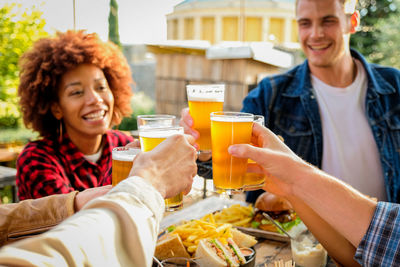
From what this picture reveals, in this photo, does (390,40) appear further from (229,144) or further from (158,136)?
(158,136)

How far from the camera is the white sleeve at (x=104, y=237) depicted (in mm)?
787

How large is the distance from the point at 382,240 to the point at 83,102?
7.37 feet

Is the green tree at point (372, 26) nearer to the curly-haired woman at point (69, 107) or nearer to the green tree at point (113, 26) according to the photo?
the green tree at point (113, 26)

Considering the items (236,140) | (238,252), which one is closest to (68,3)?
→ (236,140)

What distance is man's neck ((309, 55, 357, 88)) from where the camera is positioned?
11.8ft

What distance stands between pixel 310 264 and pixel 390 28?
1460 centimetres

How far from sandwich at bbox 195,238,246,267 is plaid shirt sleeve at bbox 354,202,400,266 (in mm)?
535

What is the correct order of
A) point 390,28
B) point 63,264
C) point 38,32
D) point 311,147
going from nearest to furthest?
point 63,264
point 311,147
point 38,32
point 390,28

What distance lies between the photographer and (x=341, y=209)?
1.64m

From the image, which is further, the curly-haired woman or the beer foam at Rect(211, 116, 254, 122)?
the curly-haired woman

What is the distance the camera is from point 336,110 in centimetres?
353

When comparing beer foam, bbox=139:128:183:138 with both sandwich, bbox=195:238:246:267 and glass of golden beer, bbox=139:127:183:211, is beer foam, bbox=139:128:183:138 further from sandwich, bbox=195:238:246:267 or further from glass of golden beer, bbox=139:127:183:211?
sandwich, bbox=195:238:246:267

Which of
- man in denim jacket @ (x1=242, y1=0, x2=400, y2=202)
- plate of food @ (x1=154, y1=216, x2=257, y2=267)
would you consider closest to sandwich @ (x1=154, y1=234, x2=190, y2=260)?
plate of food @ (x1=154, y1=216, x2=257, y2=267)

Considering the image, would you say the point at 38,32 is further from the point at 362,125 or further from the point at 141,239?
the point at 141,239
